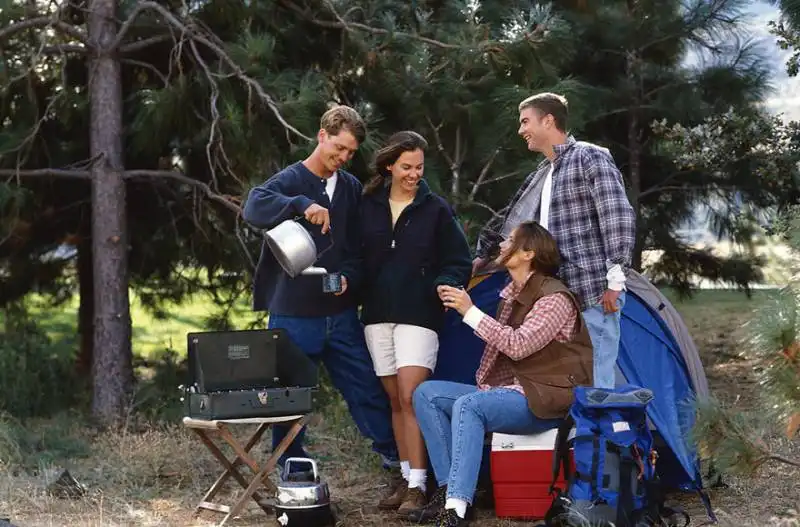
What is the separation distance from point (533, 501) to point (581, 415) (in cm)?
51

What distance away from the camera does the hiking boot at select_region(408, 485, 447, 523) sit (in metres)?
4.26

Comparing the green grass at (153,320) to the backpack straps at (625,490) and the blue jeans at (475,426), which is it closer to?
the blue jeans at (475,426)

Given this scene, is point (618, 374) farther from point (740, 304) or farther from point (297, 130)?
point (740, 304)

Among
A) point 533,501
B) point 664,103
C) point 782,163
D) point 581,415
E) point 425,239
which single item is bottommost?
point 533,501

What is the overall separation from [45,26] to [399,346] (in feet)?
10.3

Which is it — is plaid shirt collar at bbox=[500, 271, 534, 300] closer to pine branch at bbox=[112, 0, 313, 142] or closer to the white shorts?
the white shorts

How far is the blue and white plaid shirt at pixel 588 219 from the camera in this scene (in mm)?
4254

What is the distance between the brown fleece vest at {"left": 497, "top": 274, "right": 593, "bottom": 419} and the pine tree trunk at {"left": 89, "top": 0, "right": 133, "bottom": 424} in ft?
10.3

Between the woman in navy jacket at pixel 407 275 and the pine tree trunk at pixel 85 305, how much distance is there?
3.50m

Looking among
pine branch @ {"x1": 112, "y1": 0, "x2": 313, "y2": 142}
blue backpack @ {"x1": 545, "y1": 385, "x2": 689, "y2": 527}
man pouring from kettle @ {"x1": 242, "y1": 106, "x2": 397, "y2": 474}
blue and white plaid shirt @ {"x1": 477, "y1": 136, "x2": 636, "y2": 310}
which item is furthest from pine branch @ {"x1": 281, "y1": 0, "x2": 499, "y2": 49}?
blue backpack @ {"x1": 545, "y1": 385, "x2": 689, "y2": 527}

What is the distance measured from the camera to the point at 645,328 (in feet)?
15.5

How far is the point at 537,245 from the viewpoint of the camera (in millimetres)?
4168

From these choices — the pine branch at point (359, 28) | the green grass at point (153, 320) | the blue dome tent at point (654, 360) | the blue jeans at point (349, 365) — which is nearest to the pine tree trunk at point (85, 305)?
the green grass at point (153, 320)

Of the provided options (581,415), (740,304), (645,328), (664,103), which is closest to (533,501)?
(581,415)
